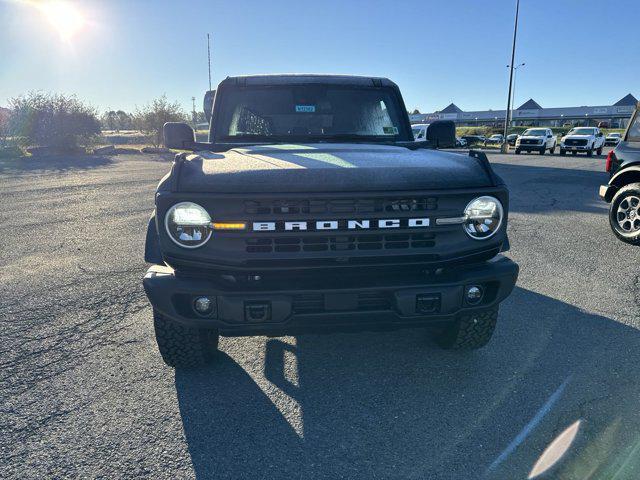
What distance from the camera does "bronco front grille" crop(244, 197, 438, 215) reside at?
7.81ft

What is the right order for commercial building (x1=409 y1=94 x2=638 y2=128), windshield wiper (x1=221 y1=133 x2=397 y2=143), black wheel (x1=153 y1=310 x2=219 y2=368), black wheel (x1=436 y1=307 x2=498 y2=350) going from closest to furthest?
black wheel (x1=153 y1=310 x2=219 y2=368) < black wheel (x1=436 y1=307 x2=498 y2=350) < windshield wiper (x1=221 y1=133 x2=397 y2=143) < commercial building (x1=409 y1=94 x2=638 y2=128)

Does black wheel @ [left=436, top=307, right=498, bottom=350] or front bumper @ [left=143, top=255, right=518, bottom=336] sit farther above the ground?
front bumper @ [left=143, top=255, right=518, bottom=336]

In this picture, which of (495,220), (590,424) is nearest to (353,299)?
(495,220)

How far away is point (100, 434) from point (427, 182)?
213cm

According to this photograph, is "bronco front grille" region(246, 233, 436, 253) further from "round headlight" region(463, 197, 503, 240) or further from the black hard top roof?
the black hard top roof

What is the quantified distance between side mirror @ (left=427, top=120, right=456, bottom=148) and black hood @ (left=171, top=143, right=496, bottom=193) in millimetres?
1272

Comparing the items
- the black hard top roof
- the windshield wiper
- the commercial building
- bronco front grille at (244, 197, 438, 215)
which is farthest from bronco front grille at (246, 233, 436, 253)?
the commercial building

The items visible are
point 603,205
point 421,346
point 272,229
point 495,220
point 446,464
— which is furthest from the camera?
point 603,205

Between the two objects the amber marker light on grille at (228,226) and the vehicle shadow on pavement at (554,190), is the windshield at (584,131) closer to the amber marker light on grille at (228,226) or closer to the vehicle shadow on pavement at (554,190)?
the vehicle shadow on pavement at (554,190)

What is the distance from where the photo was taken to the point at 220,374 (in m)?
3.02

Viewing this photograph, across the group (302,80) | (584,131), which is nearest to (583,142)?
(584,131)

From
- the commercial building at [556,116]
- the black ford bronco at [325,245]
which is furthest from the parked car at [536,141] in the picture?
the commercial building at [556,116]

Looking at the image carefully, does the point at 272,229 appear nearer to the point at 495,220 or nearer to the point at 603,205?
the point at 495,220

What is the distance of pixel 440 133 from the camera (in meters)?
4.08
